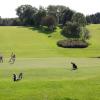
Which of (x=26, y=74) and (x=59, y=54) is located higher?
(x=26, y=74)

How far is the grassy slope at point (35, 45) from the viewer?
323 ft

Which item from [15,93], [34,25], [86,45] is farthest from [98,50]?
[15,93]

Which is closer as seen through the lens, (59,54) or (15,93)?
(15,93)

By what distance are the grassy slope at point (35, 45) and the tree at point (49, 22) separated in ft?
11.1

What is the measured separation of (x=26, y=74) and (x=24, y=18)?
13981cm

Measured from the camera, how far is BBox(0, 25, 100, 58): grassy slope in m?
98.6

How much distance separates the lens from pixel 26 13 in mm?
184625

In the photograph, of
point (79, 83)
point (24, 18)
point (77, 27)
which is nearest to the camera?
point (79, 83)

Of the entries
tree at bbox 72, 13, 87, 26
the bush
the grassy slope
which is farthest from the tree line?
the bush

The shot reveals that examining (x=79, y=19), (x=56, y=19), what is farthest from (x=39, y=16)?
(x=79, y=19)

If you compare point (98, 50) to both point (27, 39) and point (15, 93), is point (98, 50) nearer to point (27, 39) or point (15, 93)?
point (27, 39)

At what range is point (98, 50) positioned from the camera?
109625mm

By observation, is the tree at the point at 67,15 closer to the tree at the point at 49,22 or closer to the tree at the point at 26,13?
the tree at the point at 49,22

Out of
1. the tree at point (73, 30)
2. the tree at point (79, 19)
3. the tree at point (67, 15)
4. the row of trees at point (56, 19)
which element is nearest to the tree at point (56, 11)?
the row of trees at point (56, 19)
